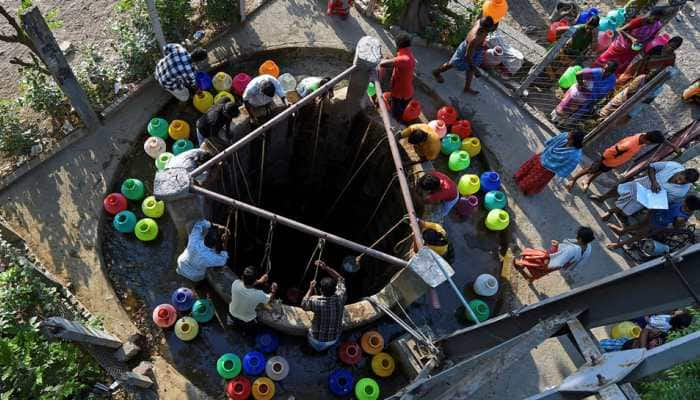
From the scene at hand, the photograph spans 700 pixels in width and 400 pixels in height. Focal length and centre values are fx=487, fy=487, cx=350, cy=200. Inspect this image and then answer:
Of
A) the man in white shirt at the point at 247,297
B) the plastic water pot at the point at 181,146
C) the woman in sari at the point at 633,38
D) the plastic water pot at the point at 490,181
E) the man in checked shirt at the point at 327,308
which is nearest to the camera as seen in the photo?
the man in checked shirt at the point at 327,308

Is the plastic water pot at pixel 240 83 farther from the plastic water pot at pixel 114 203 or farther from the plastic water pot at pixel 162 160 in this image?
the plastic water pot at pixel 114 203

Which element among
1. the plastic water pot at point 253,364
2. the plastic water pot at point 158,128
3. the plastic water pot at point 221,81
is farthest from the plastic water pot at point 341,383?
the plastic water pot at point 221,81

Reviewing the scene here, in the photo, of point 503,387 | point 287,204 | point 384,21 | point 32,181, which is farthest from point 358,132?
point 32,181

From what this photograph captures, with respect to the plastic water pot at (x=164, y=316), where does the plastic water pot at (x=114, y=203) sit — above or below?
above

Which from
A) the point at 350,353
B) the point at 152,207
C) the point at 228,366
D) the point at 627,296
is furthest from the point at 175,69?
the point at 627,296

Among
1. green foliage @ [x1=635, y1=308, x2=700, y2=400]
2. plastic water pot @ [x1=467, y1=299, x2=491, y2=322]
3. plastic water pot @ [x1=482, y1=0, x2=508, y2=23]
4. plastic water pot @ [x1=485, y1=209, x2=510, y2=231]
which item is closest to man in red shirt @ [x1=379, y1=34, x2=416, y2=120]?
plastic water pot @ [x1=482, y1=0, x2=508, y2=23]

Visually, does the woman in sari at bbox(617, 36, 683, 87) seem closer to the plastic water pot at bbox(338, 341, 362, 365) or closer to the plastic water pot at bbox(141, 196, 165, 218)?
the plastic water pot at bbox(338, 341, 362, 365)

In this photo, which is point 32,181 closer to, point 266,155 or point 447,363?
point 266,155
